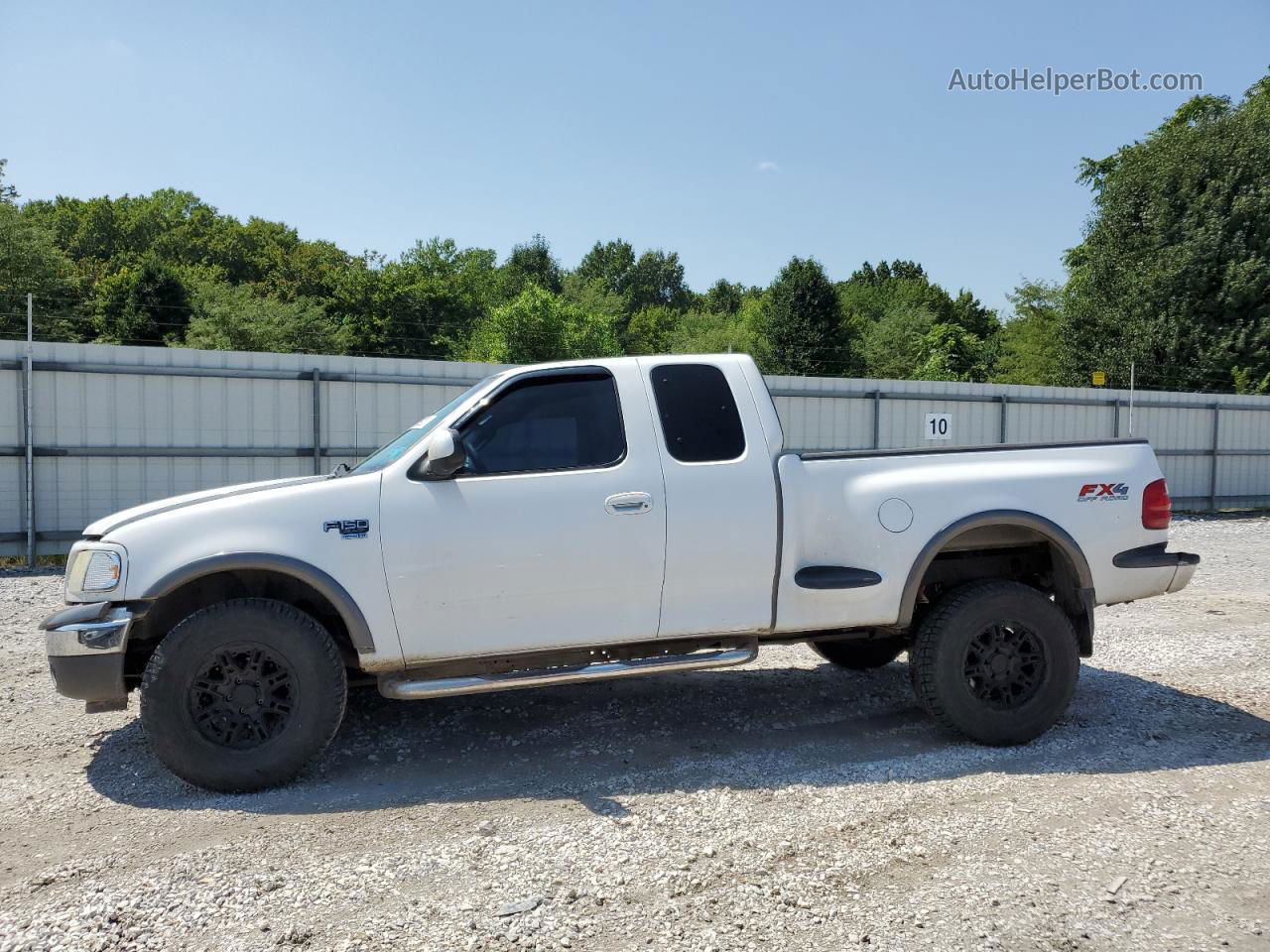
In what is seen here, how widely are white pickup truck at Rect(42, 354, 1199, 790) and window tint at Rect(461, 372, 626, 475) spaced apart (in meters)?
0.01

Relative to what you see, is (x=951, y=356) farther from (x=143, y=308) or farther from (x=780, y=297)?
(x=143, y=308)

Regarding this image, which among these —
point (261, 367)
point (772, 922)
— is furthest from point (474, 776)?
point (261, 367)

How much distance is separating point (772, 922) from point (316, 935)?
150cm

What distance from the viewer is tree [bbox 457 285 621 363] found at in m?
53.4

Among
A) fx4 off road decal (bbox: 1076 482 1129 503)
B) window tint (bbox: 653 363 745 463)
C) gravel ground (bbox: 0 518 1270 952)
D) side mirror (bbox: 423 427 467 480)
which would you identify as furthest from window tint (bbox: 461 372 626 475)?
fx4 off road decal (bbox: 1076 482 1129 503)

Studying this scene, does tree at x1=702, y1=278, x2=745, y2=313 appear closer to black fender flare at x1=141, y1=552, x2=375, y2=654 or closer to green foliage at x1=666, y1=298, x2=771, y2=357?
green foliage at x1=666, y1=298, x2=771, y2=357

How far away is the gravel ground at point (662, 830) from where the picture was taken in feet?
10.7

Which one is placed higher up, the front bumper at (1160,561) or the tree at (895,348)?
the tree at (895,348)

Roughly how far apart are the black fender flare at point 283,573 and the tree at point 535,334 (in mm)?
47832

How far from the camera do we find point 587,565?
15.3 ft

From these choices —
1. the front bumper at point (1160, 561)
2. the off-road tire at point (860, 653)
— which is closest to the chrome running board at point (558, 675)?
the off-road tire at point (860, 653)

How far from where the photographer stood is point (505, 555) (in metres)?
4.57

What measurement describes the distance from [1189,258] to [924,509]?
3732 centimetres

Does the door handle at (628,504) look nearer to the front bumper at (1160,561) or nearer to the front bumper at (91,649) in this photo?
the front bumper at (91,649)
